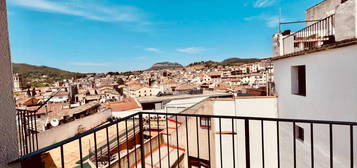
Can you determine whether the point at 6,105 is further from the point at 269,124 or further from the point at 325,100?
the point at 269,124

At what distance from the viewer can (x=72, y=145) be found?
676 cm

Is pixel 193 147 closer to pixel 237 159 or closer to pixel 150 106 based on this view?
pixel 237 159

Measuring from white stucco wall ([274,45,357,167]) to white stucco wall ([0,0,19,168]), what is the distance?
191 inches

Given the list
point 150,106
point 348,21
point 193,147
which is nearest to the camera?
point 348,21

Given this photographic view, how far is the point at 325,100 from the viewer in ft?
14.9

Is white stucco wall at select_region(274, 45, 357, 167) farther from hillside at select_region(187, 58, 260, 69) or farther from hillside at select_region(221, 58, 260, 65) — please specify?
hillside at select_region(187, 58, 260, 69)

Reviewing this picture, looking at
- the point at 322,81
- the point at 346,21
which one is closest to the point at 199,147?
the point at 322,81

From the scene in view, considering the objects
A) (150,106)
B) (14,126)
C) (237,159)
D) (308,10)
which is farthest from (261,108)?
(150,106)

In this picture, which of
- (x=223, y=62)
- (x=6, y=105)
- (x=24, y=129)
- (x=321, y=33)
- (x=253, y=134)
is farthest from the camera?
(x=223, y=62)

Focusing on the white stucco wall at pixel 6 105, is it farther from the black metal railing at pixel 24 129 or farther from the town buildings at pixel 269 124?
the black metal railing at pixel 24 129

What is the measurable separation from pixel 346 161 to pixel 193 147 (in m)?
4.57

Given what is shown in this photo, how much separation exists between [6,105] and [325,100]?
5588 mm

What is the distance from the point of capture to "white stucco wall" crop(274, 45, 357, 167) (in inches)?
148

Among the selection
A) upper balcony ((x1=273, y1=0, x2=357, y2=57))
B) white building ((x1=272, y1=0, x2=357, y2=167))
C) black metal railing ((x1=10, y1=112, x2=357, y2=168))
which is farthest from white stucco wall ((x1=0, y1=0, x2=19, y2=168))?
upper balcony ((x1=273, y1=0, x2=357, y2=57))
